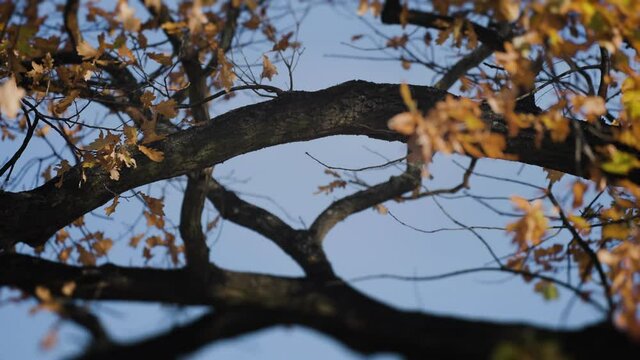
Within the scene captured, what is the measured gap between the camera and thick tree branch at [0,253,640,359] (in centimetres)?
181

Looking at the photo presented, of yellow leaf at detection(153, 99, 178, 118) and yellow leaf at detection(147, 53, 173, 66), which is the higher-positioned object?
yellow leaf at detection(147, 53, 173, 66)

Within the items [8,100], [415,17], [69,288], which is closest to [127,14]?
[8,100]

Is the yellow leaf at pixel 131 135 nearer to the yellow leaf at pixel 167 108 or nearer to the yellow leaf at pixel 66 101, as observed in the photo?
the yellow leaf at pixel 167 108

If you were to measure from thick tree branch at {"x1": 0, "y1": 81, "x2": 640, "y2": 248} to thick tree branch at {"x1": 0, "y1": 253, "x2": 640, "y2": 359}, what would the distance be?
523 millimetres

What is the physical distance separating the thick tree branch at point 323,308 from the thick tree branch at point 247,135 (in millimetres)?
523

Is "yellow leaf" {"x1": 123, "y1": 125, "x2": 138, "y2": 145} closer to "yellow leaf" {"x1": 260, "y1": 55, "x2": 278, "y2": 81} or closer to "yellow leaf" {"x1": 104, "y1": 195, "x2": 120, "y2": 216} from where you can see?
"yellow leaf" {"x1": 104, "y1": 195, "x2": 120, "y2": 216}

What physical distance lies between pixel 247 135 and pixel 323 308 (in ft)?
4.94

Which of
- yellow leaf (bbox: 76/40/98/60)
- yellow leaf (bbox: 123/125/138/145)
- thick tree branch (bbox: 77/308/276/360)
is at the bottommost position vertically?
thick tree branch (bbox: 77/308/276/360)

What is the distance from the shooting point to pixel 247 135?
10.7ft

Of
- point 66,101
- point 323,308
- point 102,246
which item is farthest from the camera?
point 102,246

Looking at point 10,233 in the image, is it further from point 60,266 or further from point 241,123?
point 241,123

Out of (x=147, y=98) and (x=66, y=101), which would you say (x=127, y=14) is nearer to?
(x=147, y=98)

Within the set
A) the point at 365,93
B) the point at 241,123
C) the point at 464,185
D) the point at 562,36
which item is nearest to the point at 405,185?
the point at 464,185

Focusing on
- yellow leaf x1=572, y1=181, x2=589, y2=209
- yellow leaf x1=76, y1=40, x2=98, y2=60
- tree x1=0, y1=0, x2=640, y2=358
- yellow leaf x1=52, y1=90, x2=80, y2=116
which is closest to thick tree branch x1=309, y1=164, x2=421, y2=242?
tree x1=0, y1=0, x2=640, y2=358
